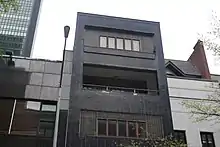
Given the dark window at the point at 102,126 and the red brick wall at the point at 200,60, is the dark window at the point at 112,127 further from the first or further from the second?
the red brick wall at the point at 200,60

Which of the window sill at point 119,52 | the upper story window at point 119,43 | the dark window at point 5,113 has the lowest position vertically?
the dark window at point 5,113

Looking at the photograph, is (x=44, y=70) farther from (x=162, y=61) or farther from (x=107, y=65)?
(x=162, y=61)

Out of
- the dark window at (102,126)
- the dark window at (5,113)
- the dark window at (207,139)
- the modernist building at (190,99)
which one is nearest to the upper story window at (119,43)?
the modernist building at (190,99)

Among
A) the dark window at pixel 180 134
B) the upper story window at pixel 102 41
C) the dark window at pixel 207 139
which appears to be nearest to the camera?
the dark window at pixel 180 134

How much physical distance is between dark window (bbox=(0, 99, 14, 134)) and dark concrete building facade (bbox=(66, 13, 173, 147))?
303cm

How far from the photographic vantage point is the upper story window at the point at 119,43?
740 inches

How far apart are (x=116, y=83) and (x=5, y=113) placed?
642cm

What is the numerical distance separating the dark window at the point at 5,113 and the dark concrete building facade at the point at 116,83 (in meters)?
3.03

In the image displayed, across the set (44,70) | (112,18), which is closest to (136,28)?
(112,18)

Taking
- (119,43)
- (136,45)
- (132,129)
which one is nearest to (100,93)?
(132,129)

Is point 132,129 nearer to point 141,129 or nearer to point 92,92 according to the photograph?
point 141,129

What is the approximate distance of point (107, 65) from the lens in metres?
17.9

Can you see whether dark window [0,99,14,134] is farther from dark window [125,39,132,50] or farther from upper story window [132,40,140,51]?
upper story window [132,40,140,51]

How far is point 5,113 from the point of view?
16.0 m
